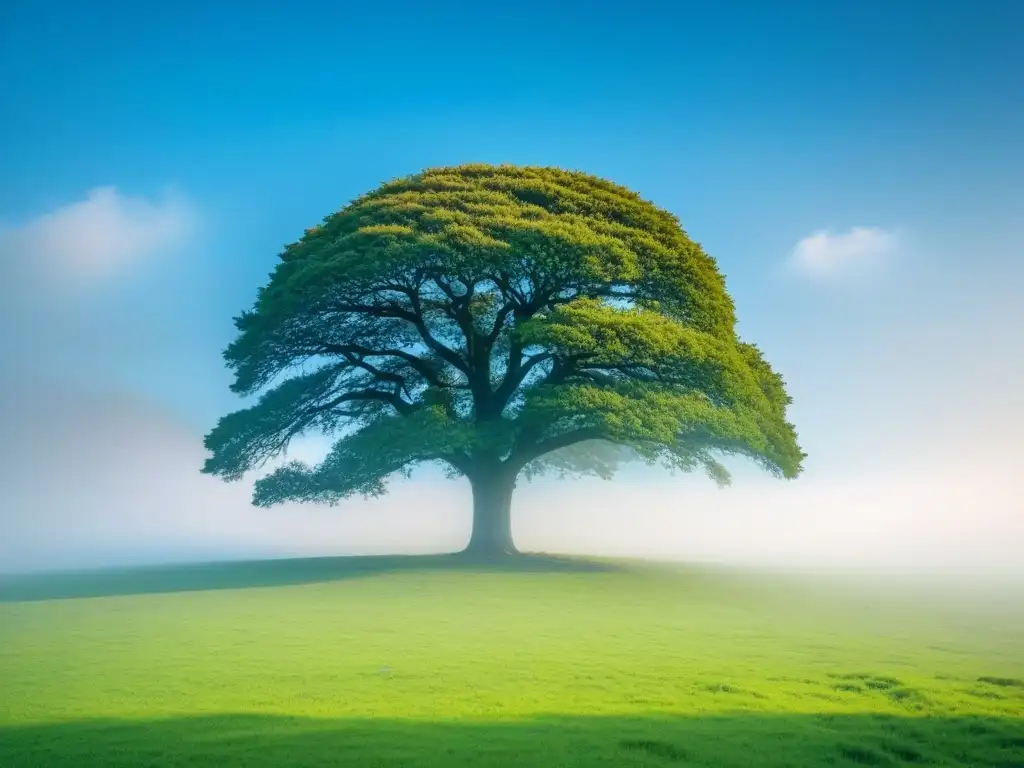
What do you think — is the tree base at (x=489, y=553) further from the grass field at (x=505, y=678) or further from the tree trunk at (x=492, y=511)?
the grass field at (x=505, y=678)

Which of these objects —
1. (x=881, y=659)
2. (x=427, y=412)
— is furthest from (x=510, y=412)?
(x=881, y=659)

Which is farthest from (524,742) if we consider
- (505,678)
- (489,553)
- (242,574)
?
(242,574)

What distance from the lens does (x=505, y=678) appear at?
12.4m

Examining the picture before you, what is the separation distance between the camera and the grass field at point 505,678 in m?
8.97

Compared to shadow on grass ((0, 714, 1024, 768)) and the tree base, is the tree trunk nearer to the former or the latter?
the tree base

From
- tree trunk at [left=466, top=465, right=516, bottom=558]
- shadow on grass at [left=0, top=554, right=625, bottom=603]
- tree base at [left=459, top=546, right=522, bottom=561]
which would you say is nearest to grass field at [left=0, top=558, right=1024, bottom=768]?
shadow on grass at [left=0, top=554, right=625, bottom=603]

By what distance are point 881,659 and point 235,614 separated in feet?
43.6

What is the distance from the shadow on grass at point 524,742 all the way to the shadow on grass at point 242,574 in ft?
52.0

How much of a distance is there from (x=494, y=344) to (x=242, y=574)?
12.5m

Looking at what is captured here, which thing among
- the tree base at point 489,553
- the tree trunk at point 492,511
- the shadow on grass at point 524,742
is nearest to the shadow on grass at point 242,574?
the tree base at point 489,553

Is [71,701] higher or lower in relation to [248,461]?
lower

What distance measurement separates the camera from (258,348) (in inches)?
1254

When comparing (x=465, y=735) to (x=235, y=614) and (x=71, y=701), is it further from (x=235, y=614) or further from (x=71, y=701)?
(x=235, y=614)

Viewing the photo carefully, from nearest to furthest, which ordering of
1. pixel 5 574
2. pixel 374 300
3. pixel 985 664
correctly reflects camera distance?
pixel 985 664
pixel 374 300
pixel 5 574
